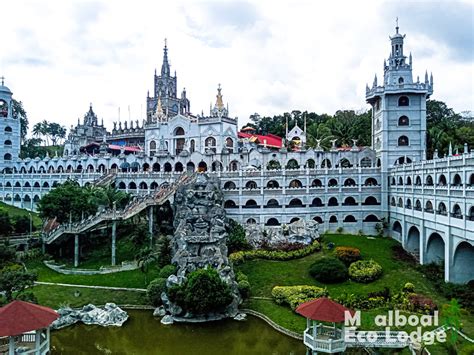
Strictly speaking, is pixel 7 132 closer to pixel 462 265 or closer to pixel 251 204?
pixel 251 204

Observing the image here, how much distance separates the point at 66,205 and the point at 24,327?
89.5ft

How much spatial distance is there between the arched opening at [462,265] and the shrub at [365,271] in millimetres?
6363

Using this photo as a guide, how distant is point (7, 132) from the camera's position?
272ft

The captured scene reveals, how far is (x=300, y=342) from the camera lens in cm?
3044

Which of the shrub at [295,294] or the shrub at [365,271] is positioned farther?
the shrub at [365,271]

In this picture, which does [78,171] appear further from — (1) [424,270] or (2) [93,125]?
(1) [424,270]

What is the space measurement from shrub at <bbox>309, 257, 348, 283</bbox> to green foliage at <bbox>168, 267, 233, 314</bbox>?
950 cm

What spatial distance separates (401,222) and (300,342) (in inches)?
953

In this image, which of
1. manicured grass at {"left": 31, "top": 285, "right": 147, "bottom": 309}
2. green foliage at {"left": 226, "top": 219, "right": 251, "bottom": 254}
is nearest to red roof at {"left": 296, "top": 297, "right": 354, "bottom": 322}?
manicured grass at {"left": 31, "top": 285, "right": 147, "bottom": 309}

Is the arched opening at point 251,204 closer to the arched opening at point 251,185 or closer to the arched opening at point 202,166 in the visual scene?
the arched opening at point 251,185

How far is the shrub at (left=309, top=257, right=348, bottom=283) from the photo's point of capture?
3975 cm

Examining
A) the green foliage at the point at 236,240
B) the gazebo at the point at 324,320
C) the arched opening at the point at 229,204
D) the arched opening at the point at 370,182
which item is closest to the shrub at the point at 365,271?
the green foliage at the point at 236,240

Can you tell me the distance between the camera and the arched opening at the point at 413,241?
46.7 meters

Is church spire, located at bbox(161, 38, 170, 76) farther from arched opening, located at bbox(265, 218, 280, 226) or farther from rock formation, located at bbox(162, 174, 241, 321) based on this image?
arched opening, located at bbox(265, 218, 280, 226)
